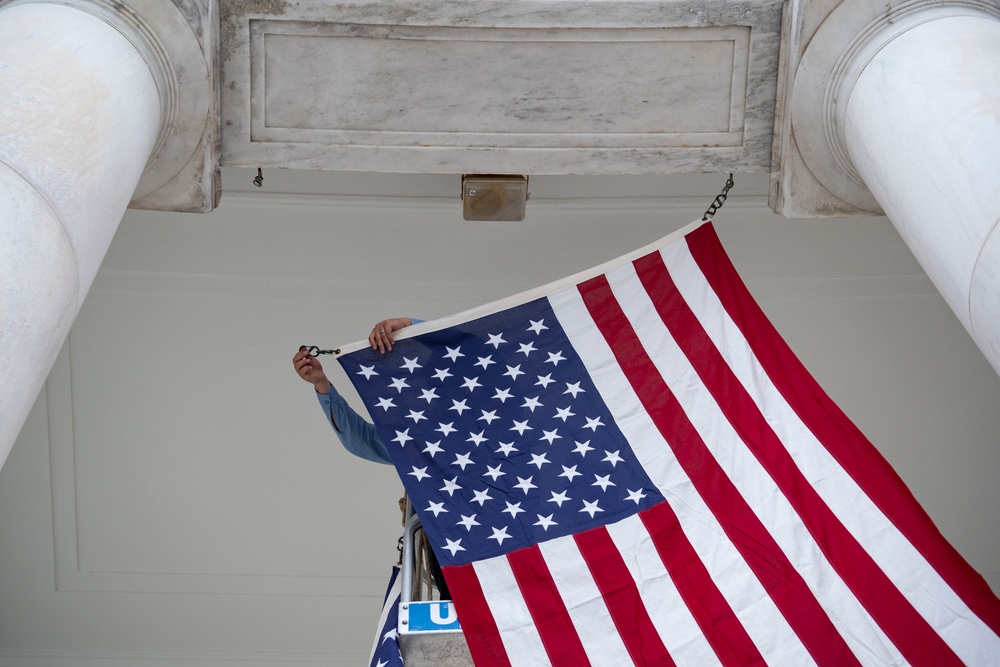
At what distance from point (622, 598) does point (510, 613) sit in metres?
0.41

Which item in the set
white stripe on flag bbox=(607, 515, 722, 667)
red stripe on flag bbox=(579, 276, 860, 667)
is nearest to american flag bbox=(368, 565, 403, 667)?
white stripe on flag bbox=(607, 515, 722, 667)

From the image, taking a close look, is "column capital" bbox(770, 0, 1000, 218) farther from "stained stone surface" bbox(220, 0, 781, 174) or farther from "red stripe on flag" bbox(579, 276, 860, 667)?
"red stripe on flag" bbox(579, 276, 860, 667)

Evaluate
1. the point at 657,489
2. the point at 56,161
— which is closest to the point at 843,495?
the point at 657,489

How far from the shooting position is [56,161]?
345 cm

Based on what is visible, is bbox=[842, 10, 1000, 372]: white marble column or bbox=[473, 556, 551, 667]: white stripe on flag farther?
bbox=[473, 556, 551, 667]: white stripe on flag

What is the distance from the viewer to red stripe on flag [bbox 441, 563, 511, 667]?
3924mm

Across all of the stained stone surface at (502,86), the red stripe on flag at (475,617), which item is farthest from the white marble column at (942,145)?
the red stripe on flag at (475,617)

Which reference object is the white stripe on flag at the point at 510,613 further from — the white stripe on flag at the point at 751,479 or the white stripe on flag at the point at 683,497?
the white stripe on flag at the point at 751,479

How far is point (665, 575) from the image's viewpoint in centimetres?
414

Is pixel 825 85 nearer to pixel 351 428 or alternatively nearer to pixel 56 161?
Answer: pixel 351 428

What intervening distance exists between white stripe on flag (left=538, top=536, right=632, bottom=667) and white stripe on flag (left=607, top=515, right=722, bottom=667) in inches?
6.0

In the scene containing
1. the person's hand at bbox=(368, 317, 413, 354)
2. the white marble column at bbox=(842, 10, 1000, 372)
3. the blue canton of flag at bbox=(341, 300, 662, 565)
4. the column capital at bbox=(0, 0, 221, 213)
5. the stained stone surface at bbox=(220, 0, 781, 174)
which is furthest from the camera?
the stained stone surface at bbox=(220, 0, 781, 174)

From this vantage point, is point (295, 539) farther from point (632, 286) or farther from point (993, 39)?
point (993, 39)

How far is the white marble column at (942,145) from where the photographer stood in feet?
11.1
